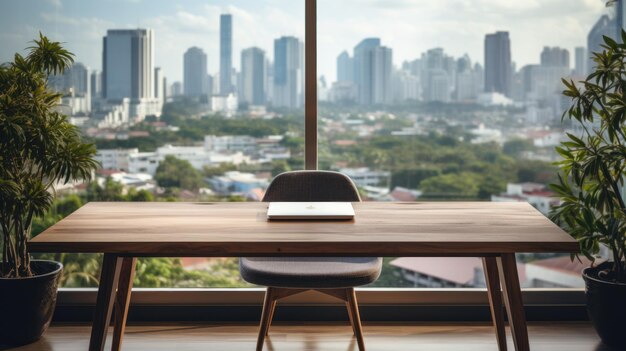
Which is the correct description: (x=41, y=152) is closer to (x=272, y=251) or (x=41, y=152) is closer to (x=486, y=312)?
(x=272, y=251)

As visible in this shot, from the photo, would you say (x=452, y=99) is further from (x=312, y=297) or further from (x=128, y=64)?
(x=128, y=64)

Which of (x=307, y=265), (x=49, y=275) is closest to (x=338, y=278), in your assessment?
(x=307, y=265)

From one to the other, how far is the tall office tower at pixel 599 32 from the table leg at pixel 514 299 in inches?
57.1

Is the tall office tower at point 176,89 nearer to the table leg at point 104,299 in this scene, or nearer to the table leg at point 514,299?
the table leg at point 104,299

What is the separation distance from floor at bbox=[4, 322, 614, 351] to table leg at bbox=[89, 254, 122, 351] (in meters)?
0.68

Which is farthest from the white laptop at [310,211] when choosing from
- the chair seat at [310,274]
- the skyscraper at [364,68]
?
the skyscraper at [364,68]

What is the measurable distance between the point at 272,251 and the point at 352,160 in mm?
1495

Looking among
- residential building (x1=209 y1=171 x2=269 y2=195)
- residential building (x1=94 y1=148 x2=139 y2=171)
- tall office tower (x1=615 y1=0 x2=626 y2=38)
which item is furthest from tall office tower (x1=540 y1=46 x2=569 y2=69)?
residential building (x1=94 y1=148 x2=139 y2=171)

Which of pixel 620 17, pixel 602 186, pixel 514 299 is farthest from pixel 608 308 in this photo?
pixel 620 17

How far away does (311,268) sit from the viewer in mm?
2811

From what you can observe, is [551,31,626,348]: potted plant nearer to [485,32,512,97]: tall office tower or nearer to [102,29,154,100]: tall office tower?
[485,32,512,97]: tall office tower

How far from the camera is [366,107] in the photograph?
141 inches

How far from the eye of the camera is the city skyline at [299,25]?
11.6 ft

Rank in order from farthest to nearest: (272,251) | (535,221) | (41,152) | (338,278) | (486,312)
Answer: (486,312) → (41,152) → (338,278) → (535,221) → (272,251)
